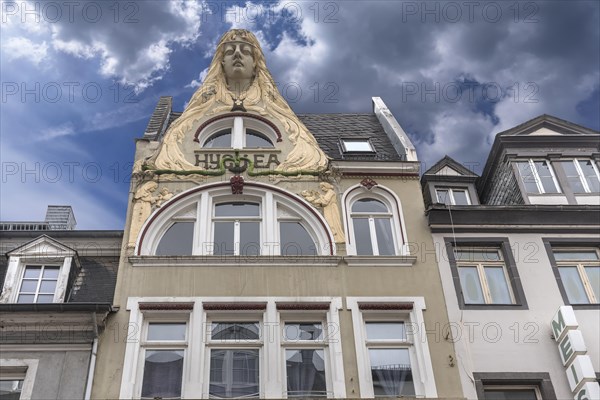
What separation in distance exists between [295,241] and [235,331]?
3.46 m

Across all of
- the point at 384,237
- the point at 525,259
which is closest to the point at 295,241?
the point at 384,237

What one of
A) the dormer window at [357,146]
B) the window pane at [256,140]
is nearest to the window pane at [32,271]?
the window pane at [256,140]

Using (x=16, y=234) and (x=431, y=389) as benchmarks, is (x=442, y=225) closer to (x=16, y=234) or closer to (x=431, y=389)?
(x=431, y=389)

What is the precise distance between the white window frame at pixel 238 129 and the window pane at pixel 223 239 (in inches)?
137

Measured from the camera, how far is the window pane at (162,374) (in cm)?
1714

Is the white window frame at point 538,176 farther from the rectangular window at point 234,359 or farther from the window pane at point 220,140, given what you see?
the rectangular window at point 234,359

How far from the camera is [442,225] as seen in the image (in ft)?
68.2

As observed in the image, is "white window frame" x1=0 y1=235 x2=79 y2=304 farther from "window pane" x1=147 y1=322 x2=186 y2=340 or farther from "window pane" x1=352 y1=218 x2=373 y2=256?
"window pane" x1=352 y1=218 x2=373 y2=256

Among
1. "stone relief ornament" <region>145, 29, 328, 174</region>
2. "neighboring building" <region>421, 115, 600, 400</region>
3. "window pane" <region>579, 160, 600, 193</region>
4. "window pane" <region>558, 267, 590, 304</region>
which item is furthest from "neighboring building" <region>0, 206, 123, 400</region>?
"window pane" <region>579, 160, 600, 193</region>

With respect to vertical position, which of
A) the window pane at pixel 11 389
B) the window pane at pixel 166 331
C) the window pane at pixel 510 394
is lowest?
the window pane at pixel 510 394

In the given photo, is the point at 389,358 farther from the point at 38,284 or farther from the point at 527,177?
the point at 38,284

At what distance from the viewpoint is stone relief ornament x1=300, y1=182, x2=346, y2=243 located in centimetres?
2047

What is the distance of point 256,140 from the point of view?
2386 centimetres

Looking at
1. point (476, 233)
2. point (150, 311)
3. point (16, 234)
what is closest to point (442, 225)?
point (476, 233)
